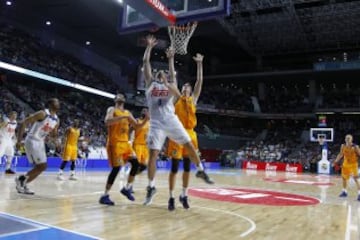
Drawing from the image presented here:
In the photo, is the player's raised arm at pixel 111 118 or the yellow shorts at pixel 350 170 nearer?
the player's raised arm at pixel 111 118

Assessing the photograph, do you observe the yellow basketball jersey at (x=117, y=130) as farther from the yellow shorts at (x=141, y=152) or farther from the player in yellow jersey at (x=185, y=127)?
the yellow shorts at (x=141, y=152)

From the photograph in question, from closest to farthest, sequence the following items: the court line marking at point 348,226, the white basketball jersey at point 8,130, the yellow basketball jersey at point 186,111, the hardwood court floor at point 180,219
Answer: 1. the hardwood court floor at point 180,219
2. the court line marking at point 348,226
3. the yellow basketball jersey at point 186,111
4. the white basketball jersey at point 8,130

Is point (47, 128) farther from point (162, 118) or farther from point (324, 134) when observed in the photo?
point (324, 134)

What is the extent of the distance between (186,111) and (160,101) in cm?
70

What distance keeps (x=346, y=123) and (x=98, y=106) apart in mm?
26219

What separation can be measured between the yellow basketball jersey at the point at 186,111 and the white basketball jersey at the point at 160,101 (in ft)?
1.55

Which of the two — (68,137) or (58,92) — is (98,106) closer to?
(58,92)

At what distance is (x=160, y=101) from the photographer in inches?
237

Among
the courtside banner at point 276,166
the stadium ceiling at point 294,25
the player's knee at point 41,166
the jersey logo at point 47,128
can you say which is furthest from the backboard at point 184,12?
the courtside banner at point 276,166

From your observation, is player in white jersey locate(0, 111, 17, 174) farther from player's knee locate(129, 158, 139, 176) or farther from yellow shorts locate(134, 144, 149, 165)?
player's knee locate(129, 158, 139, 176)

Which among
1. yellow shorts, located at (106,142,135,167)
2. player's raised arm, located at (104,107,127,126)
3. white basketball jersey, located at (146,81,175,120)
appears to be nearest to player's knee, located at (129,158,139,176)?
yellow shorts, located at (106,142,135,167)

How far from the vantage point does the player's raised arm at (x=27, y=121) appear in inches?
252

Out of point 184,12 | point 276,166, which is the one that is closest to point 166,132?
point 184,12

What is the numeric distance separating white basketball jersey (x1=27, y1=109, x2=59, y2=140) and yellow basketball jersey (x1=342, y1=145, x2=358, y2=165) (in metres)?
7.94
